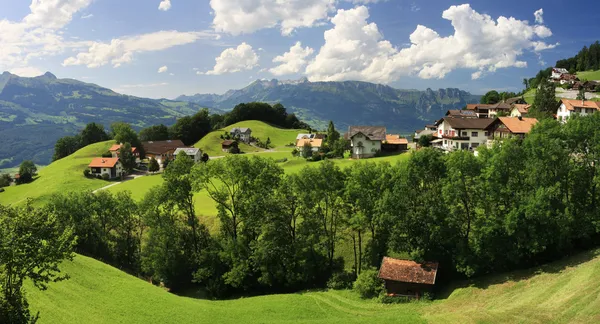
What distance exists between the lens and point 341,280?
39531 mm

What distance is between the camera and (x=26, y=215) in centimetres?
2094

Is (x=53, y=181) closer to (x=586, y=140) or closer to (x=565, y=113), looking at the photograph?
(x=586, y=140)

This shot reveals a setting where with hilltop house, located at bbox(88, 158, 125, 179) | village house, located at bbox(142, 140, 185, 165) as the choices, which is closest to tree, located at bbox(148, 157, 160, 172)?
hilltop house, located at bbox(88, 158, 125, 179)

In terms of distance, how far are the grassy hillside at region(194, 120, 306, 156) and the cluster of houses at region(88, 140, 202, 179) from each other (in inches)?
361

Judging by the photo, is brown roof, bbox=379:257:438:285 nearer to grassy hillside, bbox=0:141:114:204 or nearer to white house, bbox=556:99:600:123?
grassy hillside, bbox=0:141:114:204

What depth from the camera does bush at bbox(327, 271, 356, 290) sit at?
39.0 metres

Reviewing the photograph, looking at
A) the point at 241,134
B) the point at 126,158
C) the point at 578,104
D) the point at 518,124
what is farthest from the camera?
the point at 241,134

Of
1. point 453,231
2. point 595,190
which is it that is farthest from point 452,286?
point 595,190

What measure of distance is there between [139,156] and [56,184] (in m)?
29.8

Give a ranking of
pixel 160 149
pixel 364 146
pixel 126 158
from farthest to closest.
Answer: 1. pixel 160 149
2. pixel 126 158
3. pixel 364 146

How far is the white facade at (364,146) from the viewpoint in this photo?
281 ft

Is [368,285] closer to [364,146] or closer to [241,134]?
[364,146]

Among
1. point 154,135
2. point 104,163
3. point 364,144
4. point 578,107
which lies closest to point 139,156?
point 104,163

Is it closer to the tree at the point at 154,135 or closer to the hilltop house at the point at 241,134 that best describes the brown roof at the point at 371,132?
the hilltop house at the point at 241,134
